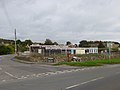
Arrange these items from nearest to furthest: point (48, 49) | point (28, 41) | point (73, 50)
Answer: point (48, 49) < point (73, 50) < point (28, 41)

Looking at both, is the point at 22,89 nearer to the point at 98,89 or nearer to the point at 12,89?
the point at 12,89

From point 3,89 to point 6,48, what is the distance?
342 feet

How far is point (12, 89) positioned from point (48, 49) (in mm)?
71755

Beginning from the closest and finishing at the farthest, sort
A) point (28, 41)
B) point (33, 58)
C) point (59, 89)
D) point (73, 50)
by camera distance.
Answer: point (59, 89)
point (33, 58)
point (73, 50)
point (28, 41)

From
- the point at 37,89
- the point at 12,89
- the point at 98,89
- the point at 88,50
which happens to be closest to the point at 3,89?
the point at 12,89

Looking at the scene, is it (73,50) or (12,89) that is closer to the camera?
(12,89)

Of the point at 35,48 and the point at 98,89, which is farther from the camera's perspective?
the point at 35,48

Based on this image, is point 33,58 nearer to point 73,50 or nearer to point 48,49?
point 48,49

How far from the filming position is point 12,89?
46.0 feet

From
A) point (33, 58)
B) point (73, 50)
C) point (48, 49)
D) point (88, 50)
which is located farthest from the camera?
point (88, 50)

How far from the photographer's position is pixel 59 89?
44.7 feet

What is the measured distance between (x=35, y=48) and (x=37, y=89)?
90.8 meters

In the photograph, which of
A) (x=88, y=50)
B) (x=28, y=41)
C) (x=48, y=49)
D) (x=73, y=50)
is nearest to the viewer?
(x=48, y=49)

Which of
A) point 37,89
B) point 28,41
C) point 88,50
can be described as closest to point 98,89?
point 37,89
